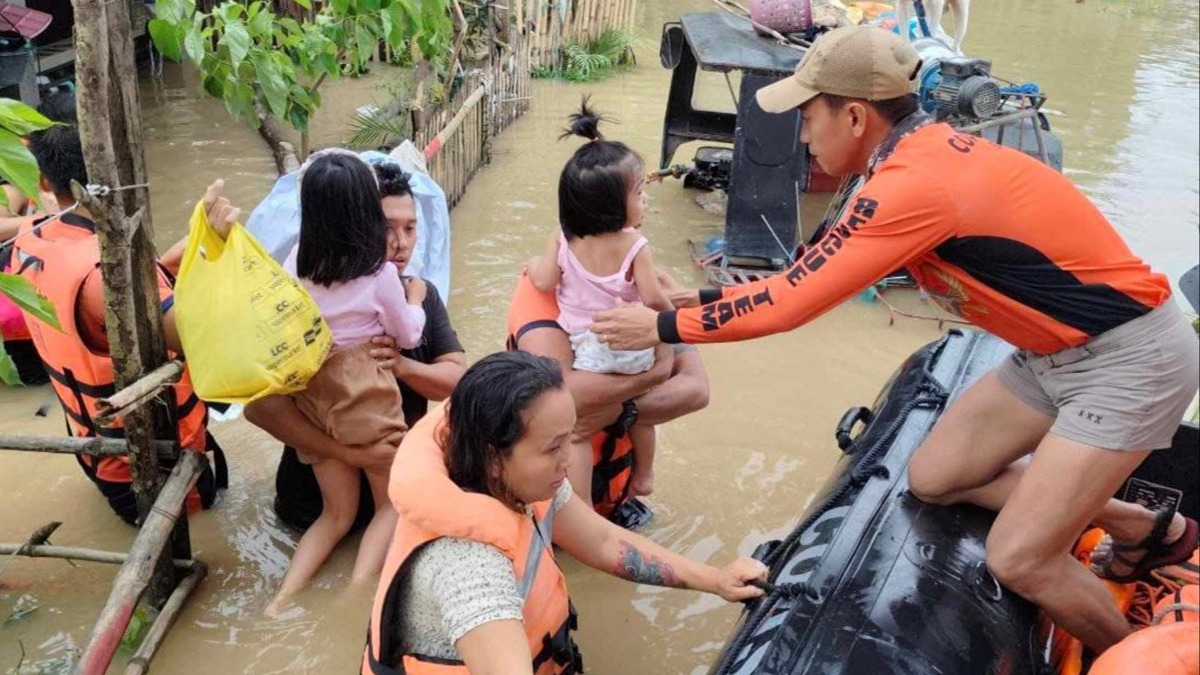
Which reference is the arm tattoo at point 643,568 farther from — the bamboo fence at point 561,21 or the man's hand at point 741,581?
the bamboo fence at point 561,21

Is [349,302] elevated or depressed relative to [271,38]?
depressed

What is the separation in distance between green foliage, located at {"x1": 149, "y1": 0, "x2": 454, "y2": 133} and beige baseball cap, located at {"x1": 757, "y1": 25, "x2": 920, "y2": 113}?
223cm

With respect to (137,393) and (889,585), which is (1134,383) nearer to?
(889,585)

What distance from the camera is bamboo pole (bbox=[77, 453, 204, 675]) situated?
275 centimetres

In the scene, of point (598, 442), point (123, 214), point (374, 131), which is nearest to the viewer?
point (123, 214)

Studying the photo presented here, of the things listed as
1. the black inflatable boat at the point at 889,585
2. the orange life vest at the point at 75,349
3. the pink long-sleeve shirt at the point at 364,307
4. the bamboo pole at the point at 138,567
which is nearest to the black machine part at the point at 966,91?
the black inflatable boat at the point at 889,585

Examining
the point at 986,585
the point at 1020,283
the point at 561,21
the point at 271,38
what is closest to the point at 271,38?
the point at 271,38

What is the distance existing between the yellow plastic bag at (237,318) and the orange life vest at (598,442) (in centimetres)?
80

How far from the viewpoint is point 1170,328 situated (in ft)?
8.45

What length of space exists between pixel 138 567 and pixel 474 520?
141 centimetres

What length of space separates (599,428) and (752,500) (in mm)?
1000

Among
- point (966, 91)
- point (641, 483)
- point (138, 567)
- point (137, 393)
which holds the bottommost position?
point (641, 483)

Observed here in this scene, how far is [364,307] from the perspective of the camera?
10.4 feet

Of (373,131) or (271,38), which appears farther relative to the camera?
(373,131)
